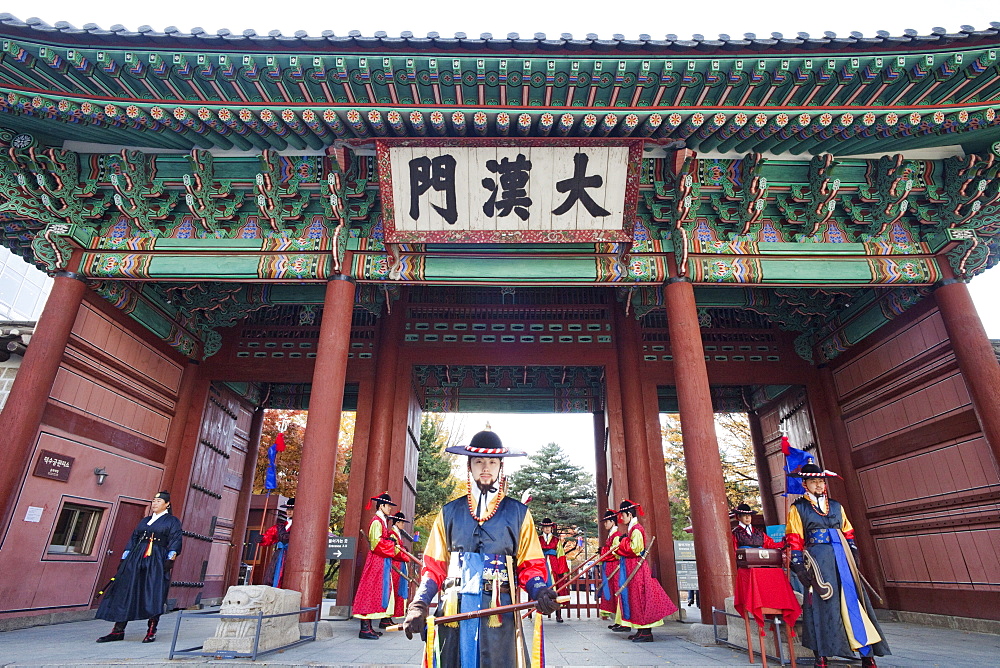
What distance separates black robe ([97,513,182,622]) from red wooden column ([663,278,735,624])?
19.2 ft

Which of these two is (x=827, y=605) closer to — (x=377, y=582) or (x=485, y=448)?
(x=485, y=448)

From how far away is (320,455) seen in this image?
20.3 ft

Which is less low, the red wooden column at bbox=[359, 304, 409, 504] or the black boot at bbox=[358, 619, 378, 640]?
the red wooden column at bbox=[359, 304, 409, 504]

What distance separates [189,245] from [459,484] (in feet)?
72.3

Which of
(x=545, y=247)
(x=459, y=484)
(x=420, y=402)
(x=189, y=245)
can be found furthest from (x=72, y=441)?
(x=459, y=484)

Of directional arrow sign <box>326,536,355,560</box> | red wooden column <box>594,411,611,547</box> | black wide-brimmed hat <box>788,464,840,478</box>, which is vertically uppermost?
red wooden column <box>594,411,611,547</box>

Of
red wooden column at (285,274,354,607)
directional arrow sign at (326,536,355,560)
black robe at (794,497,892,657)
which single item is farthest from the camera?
directional arrow sign at (326,536,355,560)

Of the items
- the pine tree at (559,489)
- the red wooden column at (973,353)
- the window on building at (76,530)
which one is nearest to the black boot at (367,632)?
the window on building at (76,530)

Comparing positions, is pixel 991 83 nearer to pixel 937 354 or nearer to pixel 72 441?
pixel 937 354

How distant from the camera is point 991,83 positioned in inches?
228

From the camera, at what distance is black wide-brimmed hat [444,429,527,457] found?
297 centimetres

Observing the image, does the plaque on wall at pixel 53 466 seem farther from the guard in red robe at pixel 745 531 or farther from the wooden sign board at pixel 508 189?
the guard in red robe at pixel 745 531

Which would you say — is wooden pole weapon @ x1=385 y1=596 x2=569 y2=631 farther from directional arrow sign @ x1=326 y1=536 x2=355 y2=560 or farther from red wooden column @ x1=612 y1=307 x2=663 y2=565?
red wooden column @ x1=612 y1=307 x2=663 y2=565

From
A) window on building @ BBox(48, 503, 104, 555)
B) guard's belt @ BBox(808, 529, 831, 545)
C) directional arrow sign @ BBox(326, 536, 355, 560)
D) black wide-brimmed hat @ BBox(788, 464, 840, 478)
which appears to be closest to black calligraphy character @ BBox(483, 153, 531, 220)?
black wide-brimmed hat @ BBox(788, 464, 840, 478)
